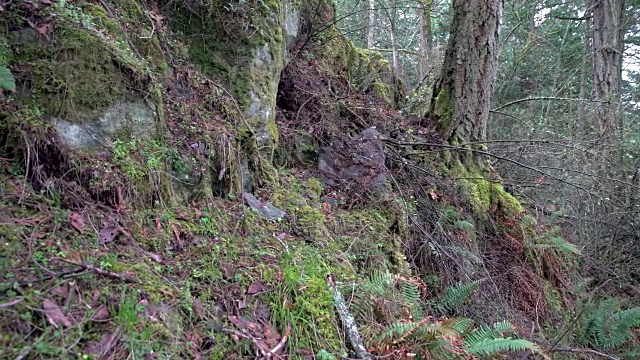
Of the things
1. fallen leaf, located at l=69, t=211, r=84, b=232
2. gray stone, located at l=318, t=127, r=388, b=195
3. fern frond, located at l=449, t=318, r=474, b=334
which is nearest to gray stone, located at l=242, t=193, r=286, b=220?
gray stone, located at l=318, t=127, r=388, b=195

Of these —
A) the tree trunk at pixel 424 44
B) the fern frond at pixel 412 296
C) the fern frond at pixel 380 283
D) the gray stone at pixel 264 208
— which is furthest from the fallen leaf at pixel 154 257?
the tree trunk at pixel 424 44

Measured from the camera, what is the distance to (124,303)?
2104mm

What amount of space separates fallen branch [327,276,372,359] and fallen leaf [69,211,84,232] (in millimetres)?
1589

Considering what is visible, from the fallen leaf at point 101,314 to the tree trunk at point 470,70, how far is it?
530cm

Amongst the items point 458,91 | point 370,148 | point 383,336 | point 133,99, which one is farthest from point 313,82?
point 383,336

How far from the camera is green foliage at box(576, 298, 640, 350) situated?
4.80 metres

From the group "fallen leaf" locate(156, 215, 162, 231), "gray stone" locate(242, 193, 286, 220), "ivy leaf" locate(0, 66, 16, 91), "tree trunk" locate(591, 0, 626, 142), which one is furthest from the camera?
"tree trunk" locate(591, 0, 626, 142)

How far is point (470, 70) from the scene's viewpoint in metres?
6.33

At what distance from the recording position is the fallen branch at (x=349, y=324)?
2.70m

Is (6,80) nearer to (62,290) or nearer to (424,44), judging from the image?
(62,290)

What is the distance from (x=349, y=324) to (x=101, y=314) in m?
1.48

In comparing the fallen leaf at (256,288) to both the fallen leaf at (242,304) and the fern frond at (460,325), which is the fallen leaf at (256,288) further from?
the fern frond at (460,325)

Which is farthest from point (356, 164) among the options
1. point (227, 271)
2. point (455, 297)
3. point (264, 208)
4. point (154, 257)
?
point (154, 257)

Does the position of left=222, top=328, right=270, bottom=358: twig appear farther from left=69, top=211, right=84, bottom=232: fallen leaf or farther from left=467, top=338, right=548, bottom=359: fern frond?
left=467, top=338, right=548, bottom=359: fern frond
